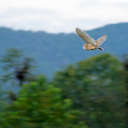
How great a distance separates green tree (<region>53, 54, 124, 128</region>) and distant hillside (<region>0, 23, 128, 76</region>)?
51.0 m

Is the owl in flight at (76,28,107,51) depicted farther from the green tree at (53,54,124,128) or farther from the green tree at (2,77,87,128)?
the green tree at (53,54,124,128)

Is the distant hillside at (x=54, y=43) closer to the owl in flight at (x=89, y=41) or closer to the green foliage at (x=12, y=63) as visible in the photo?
the green foliage at (x=12, y=63)

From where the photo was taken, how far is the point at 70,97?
19344 millimetres

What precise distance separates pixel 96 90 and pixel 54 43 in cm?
10024

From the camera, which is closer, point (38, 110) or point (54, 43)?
point (38, 110)

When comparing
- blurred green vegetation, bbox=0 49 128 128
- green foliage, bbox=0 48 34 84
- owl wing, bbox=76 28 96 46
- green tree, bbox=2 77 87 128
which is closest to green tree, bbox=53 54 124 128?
blurred green vegetation, bbox=0 49 128 128

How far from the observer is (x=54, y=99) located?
13484 mm

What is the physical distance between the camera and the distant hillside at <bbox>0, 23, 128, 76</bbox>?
3408 inches

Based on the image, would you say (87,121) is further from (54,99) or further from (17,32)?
(17,32)

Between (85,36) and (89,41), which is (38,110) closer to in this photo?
(89,41)

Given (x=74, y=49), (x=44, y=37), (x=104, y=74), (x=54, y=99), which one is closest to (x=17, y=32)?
(x=44, y=37)

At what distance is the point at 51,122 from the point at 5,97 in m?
6.21

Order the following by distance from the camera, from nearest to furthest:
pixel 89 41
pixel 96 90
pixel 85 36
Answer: pixel 85 36
pixel 89 41
pixel 96 90

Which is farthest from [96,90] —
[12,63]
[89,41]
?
[89,41]
